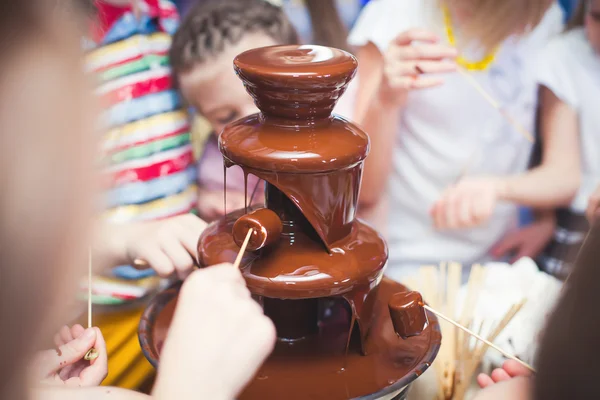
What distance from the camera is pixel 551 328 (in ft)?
2.40

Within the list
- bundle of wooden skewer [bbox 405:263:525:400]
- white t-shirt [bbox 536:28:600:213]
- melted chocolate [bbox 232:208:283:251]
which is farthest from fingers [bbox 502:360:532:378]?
white t-shirt [bbox 536:28:600:213]

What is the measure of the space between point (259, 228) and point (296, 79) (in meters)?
0.22

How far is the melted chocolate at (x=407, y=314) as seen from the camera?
1.01 m

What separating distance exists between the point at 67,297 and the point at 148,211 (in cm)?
96

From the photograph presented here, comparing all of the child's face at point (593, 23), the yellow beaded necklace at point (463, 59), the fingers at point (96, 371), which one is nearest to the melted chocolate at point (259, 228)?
the fingers at point (96, 371)

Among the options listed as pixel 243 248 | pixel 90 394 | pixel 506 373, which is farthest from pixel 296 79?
pixel 506 373

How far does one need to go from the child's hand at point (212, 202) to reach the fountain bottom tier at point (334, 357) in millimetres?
629

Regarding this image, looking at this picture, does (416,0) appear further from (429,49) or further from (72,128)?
(72,128)

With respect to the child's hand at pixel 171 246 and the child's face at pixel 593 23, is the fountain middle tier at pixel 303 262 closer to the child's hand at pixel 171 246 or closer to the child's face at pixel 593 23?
the child's hand at pixel 171 246

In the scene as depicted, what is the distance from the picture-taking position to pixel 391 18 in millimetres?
1818

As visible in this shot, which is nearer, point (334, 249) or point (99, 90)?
point (99, 90)

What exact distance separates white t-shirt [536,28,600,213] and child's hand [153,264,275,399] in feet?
4.64

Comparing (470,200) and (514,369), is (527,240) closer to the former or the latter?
(470,200)

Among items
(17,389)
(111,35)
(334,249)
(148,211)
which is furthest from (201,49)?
(17,389)
